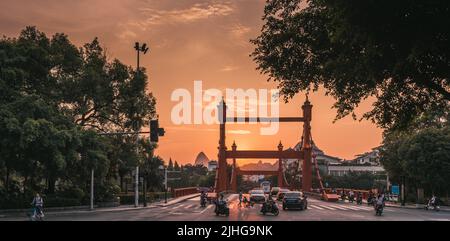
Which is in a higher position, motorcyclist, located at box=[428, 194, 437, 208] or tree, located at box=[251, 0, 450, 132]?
tree, located at box=[251, 0, 450, 132]

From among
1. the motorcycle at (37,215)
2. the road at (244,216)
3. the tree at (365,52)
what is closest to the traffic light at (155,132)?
the road at (244,216)

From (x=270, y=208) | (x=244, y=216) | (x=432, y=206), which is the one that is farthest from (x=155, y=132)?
(x=432, y=206)

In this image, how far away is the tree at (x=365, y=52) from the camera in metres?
15.2

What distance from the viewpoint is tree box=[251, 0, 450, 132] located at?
15.2 metres

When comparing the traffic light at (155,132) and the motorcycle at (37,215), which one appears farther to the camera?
the traffic light at (155,132)

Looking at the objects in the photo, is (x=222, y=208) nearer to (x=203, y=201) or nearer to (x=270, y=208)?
(x=270, y=208)

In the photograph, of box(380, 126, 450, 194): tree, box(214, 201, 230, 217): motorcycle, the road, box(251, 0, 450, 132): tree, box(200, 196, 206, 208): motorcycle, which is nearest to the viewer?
box(251, 0, 450, 132): tree

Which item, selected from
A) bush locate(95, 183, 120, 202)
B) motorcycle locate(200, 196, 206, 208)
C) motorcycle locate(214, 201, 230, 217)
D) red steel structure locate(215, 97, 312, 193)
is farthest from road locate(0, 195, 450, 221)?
red steel structure locate(215, 97, 312, 193)

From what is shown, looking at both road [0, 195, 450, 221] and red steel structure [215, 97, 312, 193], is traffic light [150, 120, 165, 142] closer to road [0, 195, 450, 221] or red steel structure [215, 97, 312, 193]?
road [0, 195, 450, 221]

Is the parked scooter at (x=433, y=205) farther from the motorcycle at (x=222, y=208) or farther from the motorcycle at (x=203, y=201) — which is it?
the motorcycle at (x=222, y=208)

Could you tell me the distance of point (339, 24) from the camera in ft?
55.3

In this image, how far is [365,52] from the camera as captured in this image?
56.0ft

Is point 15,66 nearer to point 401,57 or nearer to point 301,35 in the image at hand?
point 301,35
